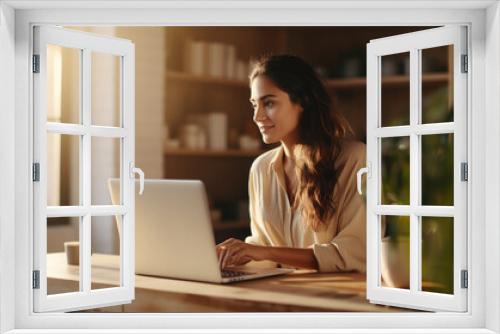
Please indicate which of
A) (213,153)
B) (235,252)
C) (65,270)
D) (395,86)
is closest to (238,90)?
(213,153)

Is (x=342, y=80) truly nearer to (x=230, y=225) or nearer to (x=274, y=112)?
(x=274, y=112)

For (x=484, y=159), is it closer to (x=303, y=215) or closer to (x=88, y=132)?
(x=88, y=132)

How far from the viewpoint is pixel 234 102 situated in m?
6.27

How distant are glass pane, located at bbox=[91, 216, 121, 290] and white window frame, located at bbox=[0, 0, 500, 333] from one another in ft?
1.36

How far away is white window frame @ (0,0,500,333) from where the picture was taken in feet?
8.07

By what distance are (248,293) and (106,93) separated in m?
3.08

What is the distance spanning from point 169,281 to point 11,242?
0.67 meters

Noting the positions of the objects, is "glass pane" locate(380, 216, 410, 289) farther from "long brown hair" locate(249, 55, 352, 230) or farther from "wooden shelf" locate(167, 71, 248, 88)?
"wooden shelf" locate(167, 71, 248, 88)

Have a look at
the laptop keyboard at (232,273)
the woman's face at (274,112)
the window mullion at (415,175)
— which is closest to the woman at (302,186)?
the woman's face at (274,112)

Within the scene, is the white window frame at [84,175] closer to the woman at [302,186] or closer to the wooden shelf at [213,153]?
the woman at [302,186]

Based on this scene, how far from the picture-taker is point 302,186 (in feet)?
14.9

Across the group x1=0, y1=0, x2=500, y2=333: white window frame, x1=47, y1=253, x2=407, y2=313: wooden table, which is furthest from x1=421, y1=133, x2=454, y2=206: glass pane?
x1=47, y1=253, x2=407, y2=313: wooden table

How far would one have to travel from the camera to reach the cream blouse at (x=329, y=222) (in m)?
4.00

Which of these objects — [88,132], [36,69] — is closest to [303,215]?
[88,132]
